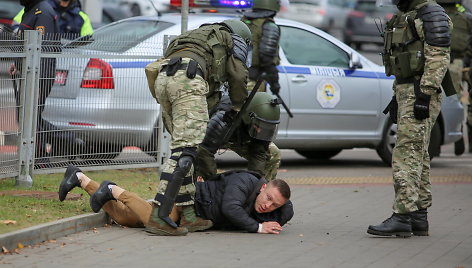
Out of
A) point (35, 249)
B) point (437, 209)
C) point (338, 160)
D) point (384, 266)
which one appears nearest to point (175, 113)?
point (35, 249)

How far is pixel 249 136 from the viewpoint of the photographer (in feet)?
29.6

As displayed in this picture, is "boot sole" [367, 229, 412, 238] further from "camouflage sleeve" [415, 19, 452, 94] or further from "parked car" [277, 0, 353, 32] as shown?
"parked car" [277, 0, 353, 32]

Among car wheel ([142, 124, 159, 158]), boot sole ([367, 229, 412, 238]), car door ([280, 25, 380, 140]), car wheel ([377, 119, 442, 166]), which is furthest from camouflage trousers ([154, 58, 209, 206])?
car wheel ([377, 119, 442, 166])

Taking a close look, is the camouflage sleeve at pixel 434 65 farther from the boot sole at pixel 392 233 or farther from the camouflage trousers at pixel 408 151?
the boot sole at pixel 392 233

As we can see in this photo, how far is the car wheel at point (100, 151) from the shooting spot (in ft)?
34.0

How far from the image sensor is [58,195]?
9.01 metres

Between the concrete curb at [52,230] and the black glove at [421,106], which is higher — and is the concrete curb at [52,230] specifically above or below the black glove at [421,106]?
below

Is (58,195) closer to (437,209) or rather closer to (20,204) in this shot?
(20,204)

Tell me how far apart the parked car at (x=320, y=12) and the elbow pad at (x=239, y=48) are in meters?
29.4

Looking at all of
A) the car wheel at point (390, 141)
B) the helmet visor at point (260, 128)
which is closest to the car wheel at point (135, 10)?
the car wheel at point (390, 141)

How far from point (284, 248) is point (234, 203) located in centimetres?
55

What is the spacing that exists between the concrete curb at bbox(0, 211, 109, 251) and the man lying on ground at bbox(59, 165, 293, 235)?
10 cm

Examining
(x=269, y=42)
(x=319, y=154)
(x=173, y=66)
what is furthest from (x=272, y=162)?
(x=319, y=154)

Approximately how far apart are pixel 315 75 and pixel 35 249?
6017mm
